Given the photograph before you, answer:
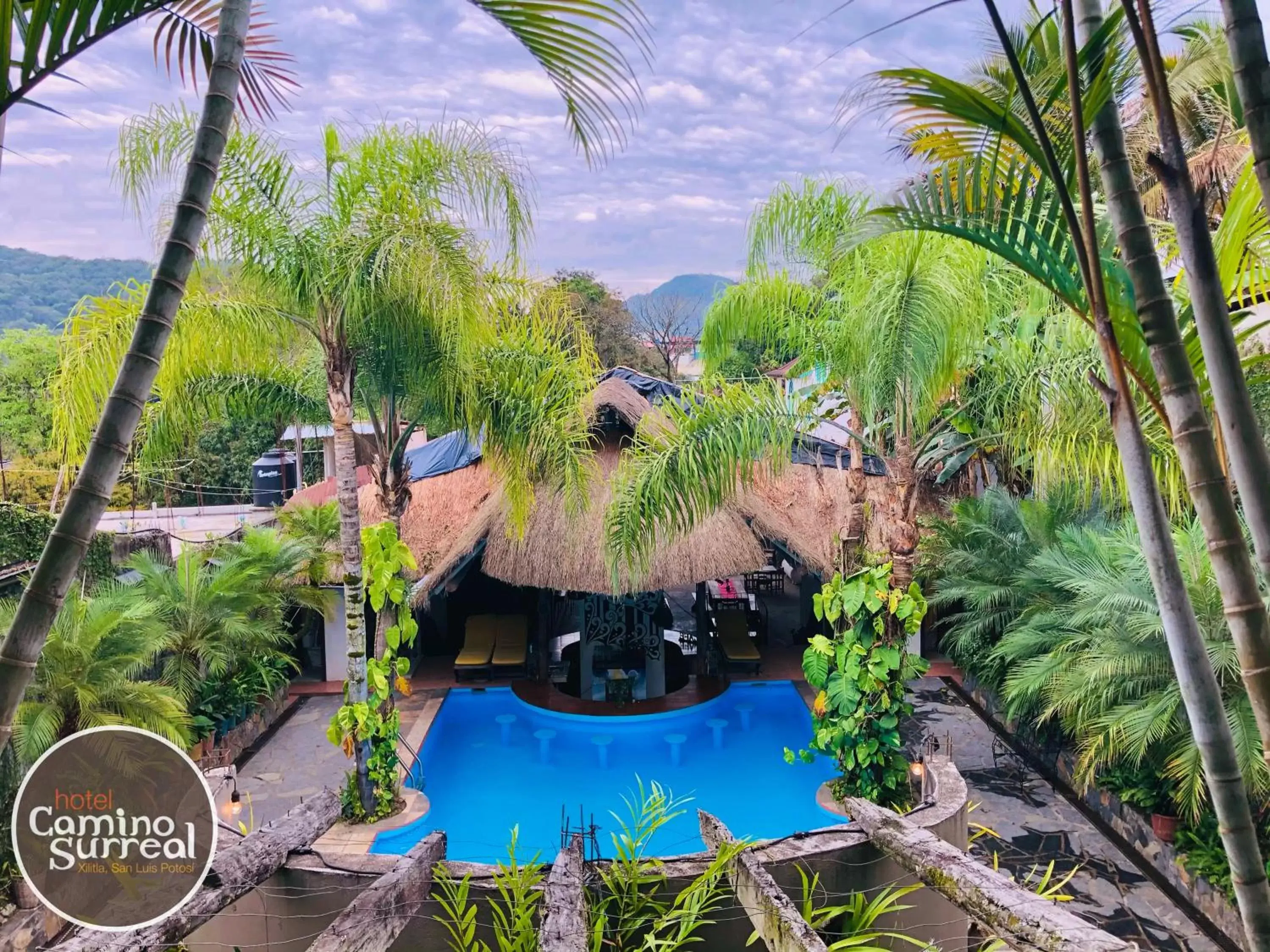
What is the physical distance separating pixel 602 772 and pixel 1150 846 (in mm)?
5011

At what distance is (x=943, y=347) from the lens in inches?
211

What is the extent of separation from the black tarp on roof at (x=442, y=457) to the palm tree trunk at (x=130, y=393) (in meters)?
9.47

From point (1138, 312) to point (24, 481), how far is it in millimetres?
19620

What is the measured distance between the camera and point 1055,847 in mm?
6301

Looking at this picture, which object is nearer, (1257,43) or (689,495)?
(1257,43)

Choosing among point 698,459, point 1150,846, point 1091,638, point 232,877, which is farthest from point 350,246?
point 1150,846

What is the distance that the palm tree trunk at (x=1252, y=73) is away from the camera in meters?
1.18

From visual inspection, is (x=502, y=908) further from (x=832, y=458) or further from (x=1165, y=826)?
(x=832, y=458)

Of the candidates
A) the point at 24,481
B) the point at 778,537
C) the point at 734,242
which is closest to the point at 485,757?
the point at 778,537

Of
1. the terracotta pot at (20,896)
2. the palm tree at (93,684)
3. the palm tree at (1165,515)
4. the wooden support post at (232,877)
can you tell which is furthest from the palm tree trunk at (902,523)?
the terracotta pot at (20,896)

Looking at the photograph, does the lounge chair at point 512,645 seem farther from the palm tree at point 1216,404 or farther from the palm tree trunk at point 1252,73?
the palm tree trunk at point 1252,73

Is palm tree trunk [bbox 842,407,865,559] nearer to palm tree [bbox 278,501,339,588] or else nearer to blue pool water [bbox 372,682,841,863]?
blue pool water [bbox 372,682,841,863]

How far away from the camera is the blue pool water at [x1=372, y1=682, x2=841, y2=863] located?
23.6 feet

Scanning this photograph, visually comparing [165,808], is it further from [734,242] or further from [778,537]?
[778,537]
